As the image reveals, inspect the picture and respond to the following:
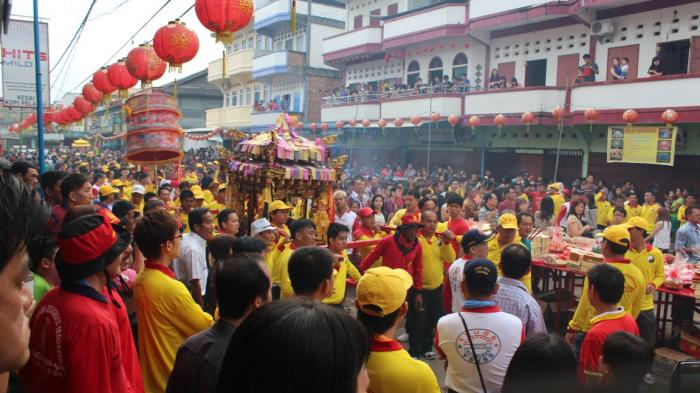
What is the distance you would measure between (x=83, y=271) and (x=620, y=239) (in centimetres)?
447

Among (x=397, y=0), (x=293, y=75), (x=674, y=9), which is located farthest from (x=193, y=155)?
(x=674, y=9)

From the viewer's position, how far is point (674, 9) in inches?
584

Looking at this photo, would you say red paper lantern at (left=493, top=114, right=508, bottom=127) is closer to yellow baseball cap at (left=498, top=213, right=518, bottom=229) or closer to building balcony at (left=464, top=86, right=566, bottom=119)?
building balcony at (left=464, top=86, right=566, bottom=119)

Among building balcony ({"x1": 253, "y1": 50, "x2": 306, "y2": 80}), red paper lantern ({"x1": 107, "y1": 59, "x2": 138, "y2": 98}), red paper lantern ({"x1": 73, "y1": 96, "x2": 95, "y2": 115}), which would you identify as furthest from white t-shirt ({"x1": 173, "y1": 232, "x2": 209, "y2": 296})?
building balcony ({"x1": 253, "y1": 50, "x2": 306, "y2": 80})

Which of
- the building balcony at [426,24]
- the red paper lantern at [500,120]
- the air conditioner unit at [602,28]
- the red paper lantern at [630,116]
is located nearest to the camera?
the red paper lantern at [630,116]

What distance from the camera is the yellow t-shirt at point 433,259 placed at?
6.23 meters

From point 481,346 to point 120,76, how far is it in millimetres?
11325

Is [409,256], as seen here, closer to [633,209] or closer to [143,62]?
[143,62]

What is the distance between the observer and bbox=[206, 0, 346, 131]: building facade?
29547mm

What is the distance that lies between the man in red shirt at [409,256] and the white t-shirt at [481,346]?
268 cm

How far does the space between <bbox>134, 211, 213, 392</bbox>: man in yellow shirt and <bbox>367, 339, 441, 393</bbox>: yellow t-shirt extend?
3.79 ft

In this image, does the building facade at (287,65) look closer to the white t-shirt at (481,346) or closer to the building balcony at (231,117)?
the building balcony at (231,117)

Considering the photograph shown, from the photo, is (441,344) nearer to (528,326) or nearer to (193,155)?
(528,326)

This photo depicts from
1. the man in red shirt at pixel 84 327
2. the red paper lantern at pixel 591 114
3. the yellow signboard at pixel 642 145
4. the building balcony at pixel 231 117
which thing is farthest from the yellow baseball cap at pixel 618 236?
the building balcony at pixel 231 117
